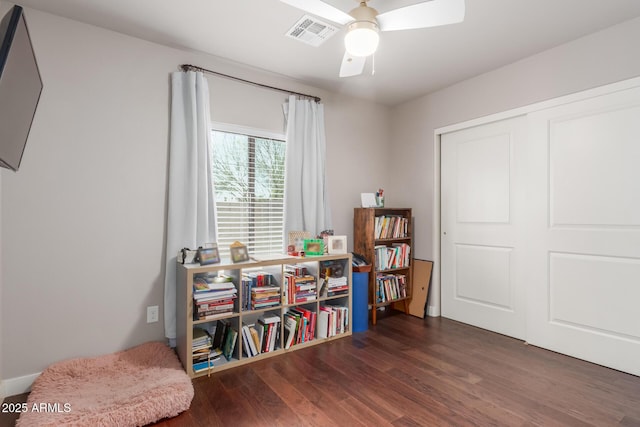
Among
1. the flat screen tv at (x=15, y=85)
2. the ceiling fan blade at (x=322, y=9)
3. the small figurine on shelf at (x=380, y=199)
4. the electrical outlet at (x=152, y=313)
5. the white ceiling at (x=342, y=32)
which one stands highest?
the white ceiling at (x=342, y=32)

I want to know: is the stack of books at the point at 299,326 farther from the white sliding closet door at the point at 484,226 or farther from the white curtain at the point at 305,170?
the white sliding closet door at the point at 484,226

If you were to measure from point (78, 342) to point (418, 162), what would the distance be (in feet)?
11.6

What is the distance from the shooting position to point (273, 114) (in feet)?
Result: 10.1

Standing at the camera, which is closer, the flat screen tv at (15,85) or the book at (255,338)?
the flat screen tv at (15,85)

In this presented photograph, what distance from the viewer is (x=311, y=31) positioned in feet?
7.38

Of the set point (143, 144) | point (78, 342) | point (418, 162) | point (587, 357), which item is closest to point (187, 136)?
point (143, 144)

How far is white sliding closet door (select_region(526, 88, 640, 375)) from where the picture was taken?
2238mm

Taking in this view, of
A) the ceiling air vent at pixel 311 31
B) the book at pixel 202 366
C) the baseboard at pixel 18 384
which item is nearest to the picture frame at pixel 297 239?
the book at pixel 202 366

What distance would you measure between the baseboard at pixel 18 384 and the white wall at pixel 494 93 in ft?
11.4

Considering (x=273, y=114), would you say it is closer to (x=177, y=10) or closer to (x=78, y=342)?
(x=177, y=10)

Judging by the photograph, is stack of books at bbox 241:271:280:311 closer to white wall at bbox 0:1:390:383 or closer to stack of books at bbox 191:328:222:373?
stack of books at bbox 191:328:222:373

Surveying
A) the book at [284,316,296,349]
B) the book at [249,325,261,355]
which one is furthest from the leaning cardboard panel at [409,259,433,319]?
the book at [249,325,261,355]

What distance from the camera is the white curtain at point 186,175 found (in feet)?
8.14

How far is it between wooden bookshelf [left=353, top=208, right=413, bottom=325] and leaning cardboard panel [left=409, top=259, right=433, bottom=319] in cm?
6
